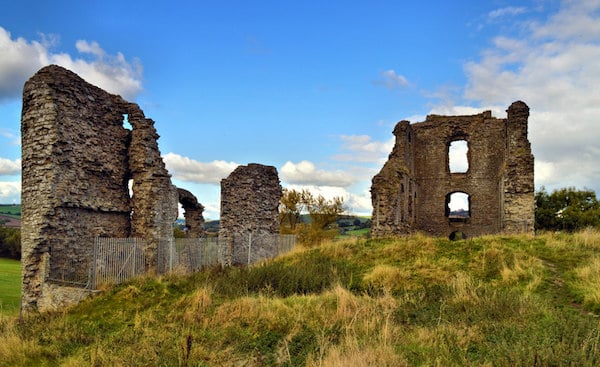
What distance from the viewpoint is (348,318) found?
24.0ft

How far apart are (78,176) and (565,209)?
31.2m

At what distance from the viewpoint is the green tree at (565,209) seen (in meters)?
30.7

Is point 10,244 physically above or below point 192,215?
below

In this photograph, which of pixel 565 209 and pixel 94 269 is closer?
pixel 94 269

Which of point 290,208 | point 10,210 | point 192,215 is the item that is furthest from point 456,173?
point 10,210

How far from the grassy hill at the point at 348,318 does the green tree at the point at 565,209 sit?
790 inches

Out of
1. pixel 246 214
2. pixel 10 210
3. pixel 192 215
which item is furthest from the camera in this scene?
pixel 10 210

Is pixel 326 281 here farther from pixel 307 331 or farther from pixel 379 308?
pixel 307 331

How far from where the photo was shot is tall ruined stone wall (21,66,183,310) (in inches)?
478

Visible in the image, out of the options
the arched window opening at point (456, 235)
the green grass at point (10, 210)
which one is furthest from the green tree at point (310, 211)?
the green grass at point (10, 210)

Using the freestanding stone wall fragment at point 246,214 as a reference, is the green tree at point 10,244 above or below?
below

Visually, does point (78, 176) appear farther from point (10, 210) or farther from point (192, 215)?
point (10, 210)

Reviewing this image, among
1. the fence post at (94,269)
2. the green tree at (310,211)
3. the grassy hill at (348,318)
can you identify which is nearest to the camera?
the grassy hill at (348,318)

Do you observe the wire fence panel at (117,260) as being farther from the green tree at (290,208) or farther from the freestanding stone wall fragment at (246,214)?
the green tree at (290,208)
